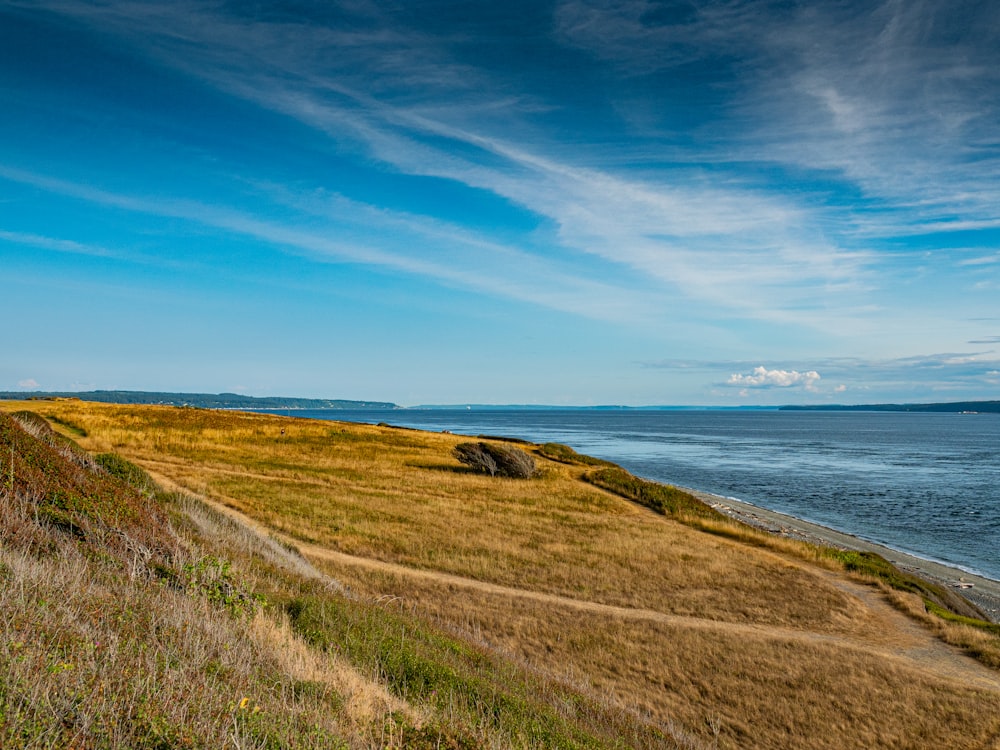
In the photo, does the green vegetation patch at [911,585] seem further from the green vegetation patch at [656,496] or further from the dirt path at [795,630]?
the green vegetation patch at [656,496]

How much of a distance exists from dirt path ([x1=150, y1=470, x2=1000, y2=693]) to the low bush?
24339 millimetres

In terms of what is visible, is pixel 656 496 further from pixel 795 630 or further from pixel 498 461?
pixel 795 630

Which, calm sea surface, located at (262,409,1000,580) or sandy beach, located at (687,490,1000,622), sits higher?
sandy beach, located at (687,490,1000,622)

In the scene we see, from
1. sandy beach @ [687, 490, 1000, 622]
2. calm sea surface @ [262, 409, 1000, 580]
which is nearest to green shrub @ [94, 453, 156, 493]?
sandy beach @ [687, 490, 1000, 622]

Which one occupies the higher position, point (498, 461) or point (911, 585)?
point (498, 461)

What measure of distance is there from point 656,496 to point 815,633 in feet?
73.1

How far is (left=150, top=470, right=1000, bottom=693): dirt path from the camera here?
14.9 metres

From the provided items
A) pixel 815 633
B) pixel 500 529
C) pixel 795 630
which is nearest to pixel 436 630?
pixel 795 630

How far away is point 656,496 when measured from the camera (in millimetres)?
38906

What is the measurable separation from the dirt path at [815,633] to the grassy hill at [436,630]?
0.11m

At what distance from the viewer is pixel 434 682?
357 inches

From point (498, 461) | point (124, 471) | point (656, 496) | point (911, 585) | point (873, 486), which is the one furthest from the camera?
point (873, 486)

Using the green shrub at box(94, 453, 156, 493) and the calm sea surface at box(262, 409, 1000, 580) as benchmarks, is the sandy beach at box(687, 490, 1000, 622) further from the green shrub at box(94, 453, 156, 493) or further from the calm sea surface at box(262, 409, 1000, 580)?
the green shrub at box(94, 453, 156, 493)

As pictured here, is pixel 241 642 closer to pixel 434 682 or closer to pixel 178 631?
pixel 178 631
